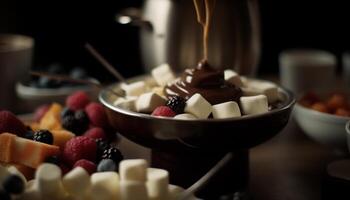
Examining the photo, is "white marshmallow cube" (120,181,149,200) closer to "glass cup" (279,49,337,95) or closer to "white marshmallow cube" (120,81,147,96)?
"white marshmallow cube" (120,81,147,96)

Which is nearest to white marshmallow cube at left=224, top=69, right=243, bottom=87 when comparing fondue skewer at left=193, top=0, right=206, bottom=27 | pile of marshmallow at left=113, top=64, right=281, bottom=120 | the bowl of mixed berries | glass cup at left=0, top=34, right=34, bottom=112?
pile of marshmallow at left=113, top=64, right=281, bottom=120

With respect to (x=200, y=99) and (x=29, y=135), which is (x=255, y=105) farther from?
(x=29, y=135)

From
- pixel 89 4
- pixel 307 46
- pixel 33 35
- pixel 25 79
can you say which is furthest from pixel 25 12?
pixel 307 46

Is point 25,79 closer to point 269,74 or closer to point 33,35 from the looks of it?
point 33,35

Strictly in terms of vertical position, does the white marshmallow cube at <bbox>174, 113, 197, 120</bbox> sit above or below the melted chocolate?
below

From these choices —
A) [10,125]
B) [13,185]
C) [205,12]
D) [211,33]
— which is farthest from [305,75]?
[13,185]

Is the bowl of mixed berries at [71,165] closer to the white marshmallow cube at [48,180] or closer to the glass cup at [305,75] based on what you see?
the white marshmallow cube at [48,180]

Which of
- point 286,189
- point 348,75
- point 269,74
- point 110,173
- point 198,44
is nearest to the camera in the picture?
point 110,173
